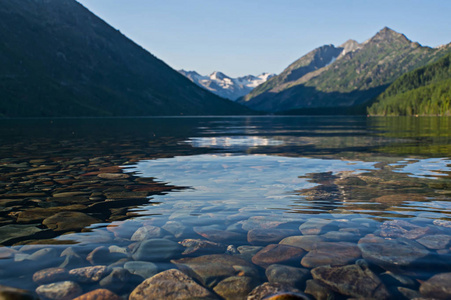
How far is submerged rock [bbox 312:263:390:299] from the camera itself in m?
6.25

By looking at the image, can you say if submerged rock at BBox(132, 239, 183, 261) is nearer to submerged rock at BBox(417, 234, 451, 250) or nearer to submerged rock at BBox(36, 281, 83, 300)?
submerged rock at BBox(36, 281, 83, 300)

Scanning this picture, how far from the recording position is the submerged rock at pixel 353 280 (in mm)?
6246

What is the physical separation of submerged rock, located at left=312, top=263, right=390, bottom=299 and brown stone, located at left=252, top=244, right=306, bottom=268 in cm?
82

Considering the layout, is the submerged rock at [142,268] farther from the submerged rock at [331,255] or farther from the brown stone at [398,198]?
the brown stone at [398,198]

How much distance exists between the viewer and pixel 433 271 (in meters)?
6.93

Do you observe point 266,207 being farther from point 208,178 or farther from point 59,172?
point 59,172

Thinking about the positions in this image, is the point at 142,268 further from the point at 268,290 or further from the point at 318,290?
the point at 318,290

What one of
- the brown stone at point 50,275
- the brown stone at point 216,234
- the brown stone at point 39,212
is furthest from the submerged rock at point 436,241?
the brown stone at point 39,212

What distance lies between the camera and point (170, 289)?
6414mm

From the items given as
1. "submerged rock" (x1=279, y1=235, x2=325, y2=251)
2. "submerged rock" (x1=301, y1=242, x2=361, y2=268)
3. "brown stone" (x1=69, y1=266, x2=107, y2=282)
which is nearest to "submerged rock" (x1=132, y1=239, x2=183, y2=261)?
"brown stone" (x1=69, y1=266, x2=107, y2=282)

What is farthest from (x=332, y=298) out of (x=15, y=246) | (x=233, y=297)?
(x=15, y=246)

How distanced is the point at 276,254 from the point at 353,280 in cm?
183

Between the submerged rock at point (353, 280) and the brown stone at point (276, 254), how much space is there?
82 cm

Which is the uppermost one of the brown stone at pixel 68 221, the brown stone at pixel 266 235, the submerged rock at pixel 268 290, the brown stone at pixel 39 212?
Result: the brown stone at pixel 39 212
